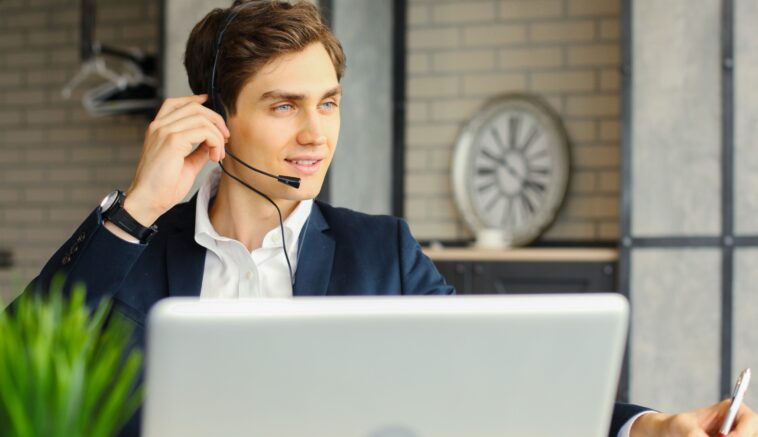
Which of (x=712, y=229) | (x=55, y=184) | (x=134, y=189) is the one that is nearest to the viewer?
(x=134, y=189)

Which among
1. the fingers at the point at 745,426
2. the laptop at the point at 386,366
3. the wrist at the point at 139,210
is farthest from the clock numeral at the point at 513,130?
the laptop at the point at 386,366

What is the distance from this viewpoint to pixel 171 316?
0.74 m

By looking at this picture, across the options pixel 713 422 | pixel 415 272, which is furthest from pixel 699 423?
Answer: pixel 415 272

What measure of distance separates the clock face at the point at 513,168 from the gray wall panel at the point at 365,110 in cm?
35

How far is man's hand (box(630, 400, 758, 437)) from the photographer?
1192 mm

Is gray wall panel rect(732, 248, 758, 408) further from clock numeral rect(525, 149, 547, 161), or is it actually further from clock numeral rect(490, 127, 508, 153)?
clock numeral rect(490, 127, 508, 153)

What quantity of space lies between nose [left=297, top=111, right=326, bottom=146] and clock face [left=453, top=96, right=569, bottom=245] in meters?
2.51

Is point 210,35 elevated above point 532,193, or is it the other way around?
point 210,35

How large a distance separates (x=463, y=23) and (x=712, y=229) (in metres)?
1.49

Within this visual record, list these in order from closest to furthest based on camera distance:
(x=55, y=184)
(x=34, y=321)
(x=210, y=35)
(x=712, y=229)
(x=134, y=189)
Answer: (x=34, y=321)
(x=134, y=189)
(x=210, y=35)
(x=712, y=229)
(x=55, y=184)

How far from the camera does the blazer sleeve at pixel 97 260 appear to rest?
158cm

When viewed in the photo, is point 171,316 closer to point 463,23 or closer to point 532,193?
point 532,193

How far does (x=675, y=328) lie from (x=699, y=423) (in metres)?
2.51

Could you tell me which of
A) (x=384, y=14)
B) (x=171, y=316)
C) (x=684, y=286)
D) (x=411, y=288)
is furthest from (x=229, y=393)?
(x=384, y=14)
